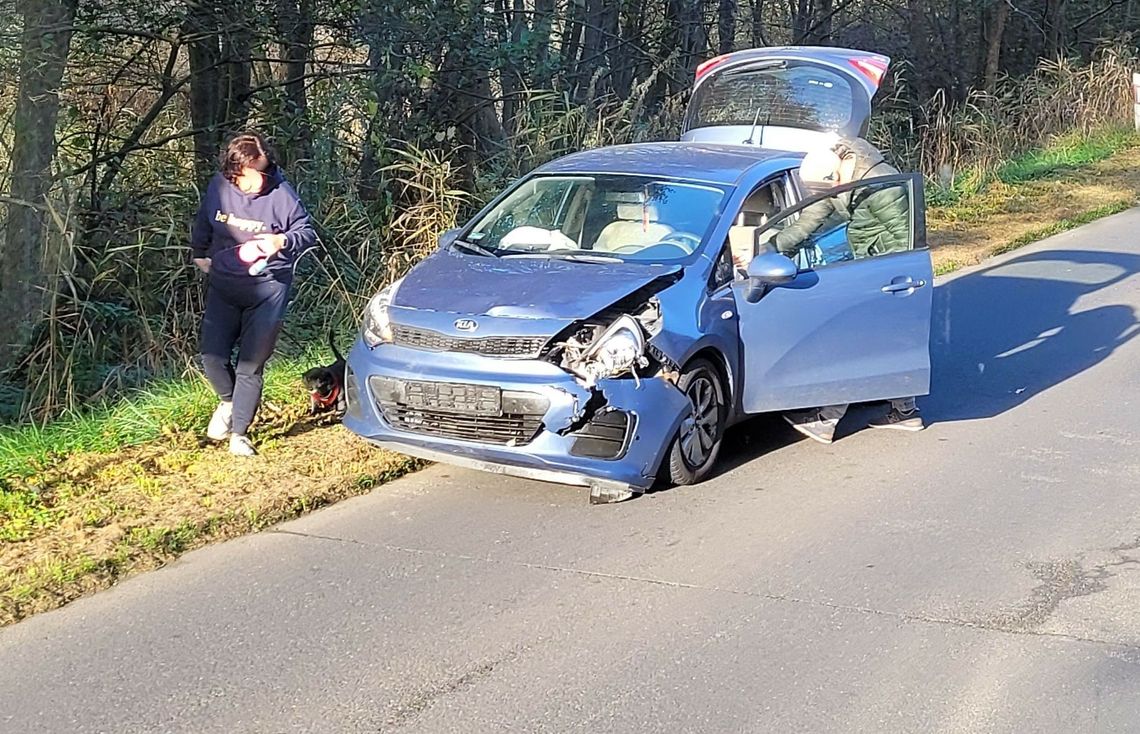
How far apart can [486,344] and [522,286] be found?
0.48 m

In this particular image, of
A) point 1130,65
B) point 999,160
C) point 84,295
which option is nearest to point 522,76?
point 84,295

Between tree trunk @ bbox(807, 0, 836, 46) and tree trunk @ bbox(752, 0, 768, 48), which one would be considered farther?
tree trunk @ bbox(752, 0, 768, 48)

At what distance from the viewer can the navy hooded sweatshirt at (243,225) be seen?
6.75 metres

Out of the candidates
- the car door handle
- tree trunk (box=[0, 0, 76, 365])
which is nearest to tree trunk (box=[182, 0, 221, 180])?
tree trunk (box=[0, 0, 76, 365])

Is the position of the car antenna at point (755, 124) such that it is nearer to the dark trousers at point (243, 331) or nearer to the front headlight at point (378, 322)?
the front headlight at point (378, 322)

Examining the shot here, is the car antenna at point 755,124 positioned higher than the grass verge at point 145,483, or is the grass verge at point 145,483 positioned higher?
the car antenna at point 755,124

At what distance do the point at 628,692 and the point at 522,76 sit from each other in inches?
332

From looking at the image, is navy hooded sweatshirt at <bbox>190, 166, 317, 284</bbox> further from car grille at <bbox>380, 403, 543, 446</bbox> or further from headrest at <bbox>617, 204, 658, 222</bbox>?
headrest at <bbox>617, 204, 658, 222</bbox>

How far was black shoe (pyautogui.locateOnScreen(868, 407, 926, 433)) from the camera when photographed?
7738 mm

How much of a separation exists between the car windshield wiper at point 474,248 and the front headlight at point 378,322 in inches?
22.7

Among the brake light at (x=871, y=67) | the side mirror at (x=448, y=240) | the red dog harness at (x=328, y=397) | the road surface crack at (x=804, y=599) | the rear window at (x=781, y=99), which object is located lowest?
the road surface crack at (x=804, y=599)

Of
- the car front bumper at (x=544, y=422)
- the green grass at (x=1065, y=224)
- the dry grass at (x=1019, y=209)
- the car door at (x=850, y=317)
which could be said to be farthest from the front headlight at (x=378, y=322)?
the green grass at (x=1065, y=224)

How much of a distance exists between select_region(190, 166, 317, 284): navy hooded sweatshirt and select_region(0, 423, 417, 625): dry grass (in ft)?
3.19

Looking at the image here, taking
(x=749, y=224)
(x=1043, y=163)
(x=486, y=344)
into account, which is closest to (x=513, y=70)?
(x=749, y=224)
